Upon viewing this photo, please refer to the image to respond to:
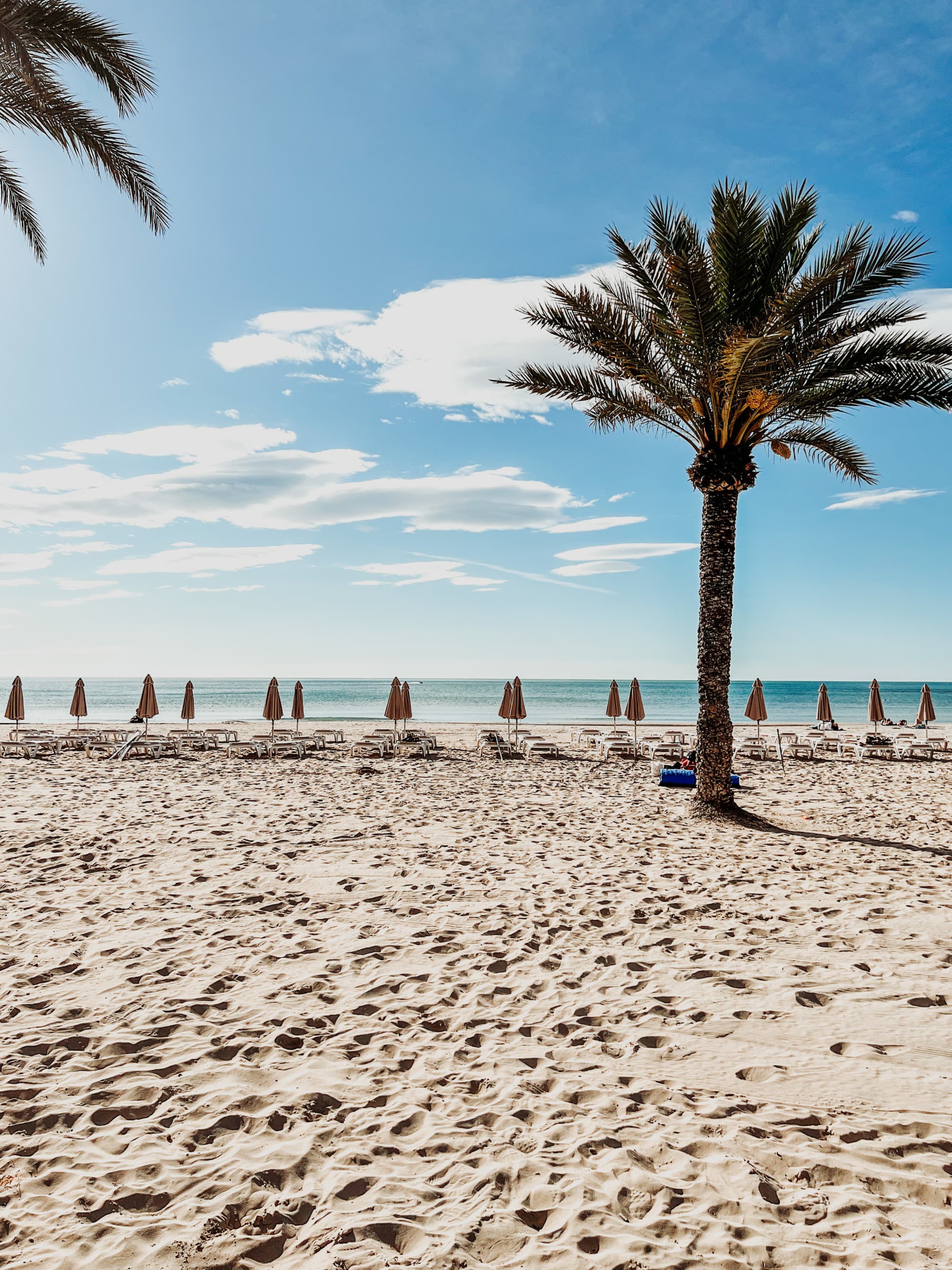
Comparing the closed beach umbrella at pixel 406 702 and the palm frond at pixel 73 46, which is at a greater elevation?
the palm frond at pixel 73 46

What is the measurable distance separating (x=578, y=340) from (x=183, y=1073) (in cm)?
998

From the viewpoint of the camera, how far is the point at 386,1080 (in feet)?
11.6

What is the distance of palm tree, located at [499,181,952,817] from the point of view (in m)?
9.03

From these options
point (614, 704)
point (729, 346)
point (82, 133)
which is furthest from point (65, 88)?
point (614, 704)

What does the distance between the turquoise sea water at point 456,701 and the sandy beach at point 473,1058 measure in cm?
2957

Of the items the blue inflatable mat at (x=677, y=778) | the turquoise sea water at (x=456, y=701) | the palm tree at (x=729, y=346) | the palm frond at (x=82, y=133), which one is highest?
the palm frond at (x=82, y=133)

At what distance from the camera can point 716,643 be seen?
10.2 metres

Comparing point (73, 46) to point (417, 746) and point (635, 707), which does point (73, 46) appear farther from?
point (635, 707)

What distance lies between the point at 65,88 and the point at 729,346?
906cm

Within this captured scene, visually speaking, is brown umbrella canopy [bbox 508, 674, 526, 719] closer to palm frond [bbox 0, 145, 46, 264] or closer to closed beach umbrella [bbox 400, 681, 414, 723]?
closed beach umbrella [bbox 400, 681, 414, 723]

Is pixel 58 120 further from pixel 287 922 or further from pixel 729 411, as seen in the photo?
pixel 287 922

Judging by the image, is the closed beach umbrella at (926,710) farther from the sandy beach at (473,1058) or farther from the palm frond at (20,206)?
the palm frond at (20,206)

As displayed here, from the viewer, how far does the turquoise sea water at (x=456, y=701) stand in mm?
47062

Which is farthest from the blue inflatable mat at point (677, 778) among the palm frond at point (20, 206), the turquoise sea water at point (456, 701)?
the turquoise sea water at point (456, 701)
